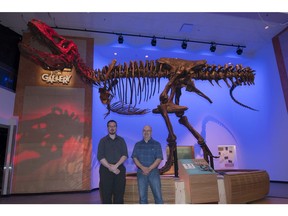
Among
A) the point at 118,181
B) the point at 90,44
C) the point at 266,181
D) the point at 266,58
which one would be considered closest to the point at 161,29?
the point at 90,44

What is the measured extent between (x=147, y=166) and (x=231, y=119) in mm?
6597

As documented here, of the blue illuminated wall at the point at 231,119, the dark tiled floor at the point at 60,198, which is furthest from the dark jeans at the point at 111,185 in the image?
the blue illuminated wall at the point at 231,119

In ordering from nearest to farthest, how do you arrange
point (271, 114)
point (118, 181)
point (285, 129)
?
1. point (118, 181)
2. point (285, 129)
3. point (271, 114)

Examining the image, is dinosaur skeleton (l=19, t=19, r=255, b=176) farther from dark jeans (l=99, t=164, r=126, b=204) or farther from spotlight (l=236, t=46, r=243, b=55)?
spotlight (l=236, t=46, r=243, b=55)

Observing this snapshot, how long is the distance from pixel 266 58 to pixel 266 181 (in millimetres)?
5526

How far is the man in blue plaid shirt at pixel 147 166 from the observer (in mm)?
3039

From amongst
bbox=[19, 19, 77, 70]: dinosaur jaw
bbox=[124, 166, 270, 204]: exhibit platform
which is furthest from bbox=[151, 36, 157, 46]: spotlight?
bbox=[124, 166, 270, 204]: exhibit platform

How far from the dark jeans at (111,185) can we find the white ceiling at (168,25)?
522 centimetres

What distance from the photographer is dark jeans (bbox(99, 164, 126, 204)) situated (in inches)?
115

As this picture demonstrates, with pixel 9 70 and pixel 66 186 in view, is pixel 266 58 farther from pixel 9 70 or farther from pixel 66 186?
pixel 9 70

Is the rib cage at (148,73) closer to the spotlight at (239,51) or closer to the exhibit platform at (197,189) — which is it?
the exhibit platform at (197,189)
